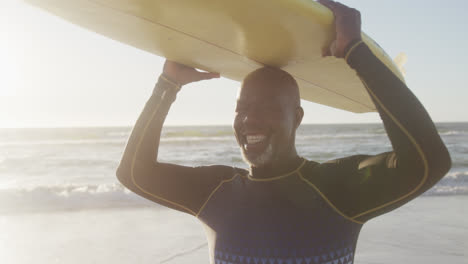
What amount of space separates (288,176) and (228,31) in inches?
25.8

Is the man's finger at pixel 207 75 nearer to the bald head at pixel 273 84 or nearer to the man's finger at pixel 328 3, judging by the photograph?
the bald head at pixel 273 84

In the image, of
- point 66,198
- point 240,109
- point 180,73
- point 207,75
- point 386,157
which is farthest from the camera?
point 66,198

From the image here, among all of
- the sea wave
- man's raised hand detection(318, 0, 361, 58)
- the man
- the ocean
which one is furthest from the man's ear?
the sea wave

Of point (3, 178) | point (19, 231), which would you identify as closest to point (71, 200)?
point (19, 231)

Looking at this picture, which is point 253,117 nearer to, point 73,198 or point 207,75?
point 207,75

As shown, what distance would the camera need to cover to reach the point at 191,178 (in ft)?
6.30

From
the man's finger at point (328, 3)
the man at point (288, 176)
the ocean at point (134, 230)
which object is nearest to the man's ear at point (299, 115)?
the man at point (288, 176)

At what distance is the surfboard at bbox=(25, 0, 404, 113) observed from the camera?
153 cm

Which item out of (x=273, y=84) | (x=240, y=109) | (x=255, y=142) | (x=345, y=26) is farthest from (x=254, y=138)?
(x=345, y=26)

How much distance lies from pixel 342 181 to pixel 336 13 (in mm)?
644

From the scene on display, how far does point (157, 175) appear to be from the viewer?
192cm

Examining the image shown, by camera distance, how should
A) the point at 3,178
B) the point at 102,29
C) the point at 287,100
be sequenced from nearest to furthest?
the point at 287,100 < the point at 102,29 < the point at 3,178

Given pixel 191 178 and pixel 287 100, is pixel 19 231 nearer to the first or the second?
pixel 191 178

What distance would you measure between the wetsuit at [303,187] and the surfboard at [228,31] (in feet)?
0.69
